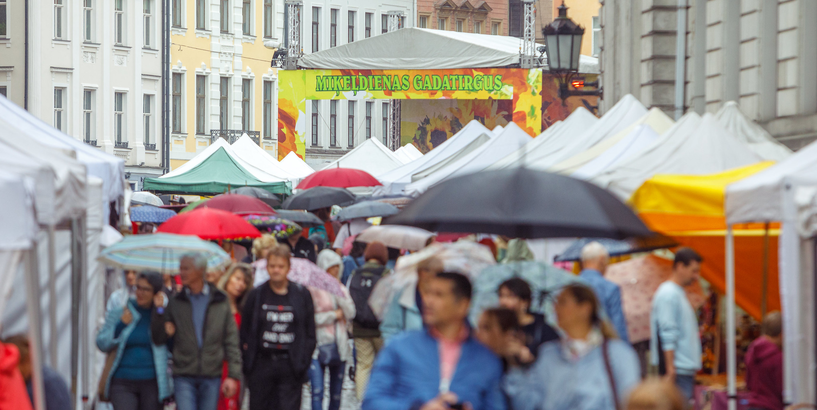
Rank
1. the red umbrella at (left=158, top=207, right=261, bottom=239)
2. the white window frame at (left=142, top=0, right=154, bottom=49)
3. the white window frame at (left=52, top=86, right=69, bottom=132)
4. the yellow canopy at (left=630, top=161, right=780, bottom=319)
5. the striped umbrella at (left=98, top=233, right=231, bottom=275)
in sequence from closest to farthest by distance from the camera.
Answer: the yellow canopy at (left=630, top=161, right=780, bottom=319) < the striped umbrella at (left=98, top=233, right=231, bottom=275) < the red umbrella at (left=158, top=207, right=261, bottom=239) < the white window frame at (left=52, top=86, right=69, bottom=132) < the white window frame at (left=142, top=0, right=154, bottom=49)

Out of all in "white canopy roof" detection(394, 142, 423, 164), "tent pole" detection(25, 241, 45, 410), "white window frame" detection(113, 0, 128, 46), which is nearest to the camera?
"tent pole" detection(25, 241, 45, 410)

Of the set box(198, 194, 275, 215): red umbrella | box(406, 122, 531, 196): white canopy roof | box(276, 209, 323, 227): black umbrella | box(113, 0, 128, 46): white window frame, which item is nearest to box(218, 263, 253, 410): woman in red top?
box(198, 194, 275, 215): red umbrella

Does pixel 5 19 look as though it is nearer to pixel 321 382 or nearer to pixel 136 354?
pixel 321 382

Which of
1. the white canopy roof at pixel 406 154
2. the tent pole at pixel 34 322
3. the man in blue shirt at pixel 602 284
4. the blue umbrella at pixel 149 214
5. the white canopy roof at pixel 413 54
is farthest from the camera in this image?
the white canopy roof at pixel 413 54

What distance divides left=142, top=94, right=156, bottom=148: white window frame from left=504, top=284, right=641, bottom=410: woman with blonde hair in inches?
1782

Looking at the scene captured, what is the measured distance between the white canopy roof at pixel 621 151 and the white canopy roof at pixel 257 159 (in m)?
16.4

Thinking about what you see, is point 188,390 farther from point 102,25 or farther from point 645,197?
point 102,25

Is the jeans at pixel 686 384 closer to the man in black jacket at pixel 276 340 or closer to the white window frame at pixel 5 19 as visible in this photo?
the man in black jacket at pixel 276 340

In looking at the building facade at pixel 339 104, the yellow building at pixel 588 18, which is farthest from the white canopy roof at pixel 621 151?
the yellow building at pixel 588 18

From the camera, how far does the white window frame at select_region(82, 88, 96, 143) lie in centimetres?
4766

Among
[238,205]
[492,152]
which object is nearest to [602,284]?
[238,205]

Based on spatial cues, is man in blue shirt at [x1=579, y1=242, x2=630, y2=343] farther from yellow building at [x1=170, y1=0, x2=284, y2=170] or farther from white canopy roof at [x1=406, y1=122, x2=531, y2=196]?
yellow building at [x1=170, y1=0, x2=284, y2=170]

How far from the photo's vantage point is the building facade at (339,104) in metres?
61.6

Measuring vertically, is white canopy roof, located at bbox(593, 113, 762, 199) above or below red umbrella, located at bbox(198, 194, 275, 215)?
above
